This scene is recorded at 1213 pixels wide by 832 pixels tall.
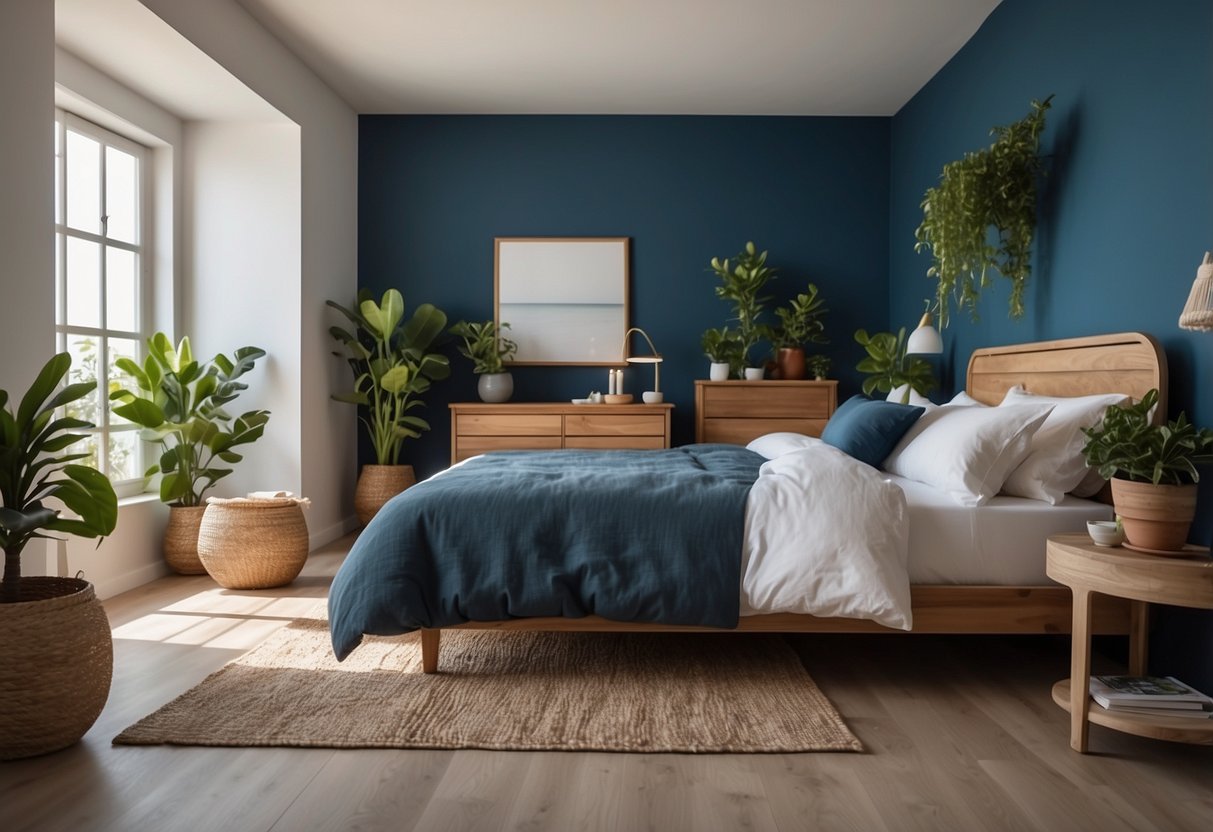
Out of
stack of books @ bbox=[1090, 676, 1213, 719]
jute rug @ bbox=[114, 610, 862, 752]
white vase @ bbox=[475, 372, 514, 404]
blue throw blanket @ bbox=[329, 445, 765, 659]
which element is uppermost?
white vase @ bbox=[475, 372, 514, 404]

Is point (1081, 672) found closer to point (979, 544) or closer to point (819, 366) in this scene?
point (979, 544)

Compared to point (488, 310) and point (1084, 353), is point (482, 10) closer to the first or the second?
point (488, 310)

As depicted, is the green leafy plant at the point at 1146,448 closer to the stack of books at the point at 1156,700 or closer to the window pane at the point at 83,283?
the stack of books at the point at 1156,700

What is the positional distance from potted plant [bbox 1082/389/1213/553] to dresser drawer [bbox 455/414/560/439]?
353 centimetres

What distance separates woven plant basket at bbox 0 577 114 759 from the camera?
2152mm

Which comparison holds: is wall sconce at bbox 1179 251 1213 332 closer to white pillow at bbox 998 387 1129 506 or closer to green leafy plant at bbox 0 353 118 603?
white pillow at bbox 998 387 1129 506

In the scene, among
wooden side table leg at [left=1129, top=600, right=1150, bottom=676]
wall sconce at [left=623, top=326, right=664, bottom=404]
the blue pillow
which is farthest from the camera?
wall sconce at [left=623, top=326, right=664, bottom=404]

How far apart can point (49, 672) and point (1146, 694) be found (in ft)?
8.83

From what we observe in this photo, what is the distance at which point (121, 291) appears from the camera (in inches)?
182

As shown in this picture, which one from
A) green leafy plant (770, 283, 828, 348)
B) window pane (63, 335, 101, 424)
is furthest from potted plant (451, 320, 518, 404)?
window pane (63, 335, 101, 424)

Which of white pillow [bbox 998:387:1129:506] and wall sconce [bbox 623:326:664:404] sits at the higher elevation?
wall sconce [bbox 623:326:664:404]

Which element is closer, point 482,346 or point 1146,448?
point 1146,448

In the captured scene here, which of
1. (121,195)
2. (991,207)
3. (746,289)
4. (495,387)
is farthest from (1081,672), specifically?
(121,195)

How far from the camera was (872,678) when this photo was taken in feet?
9.54
